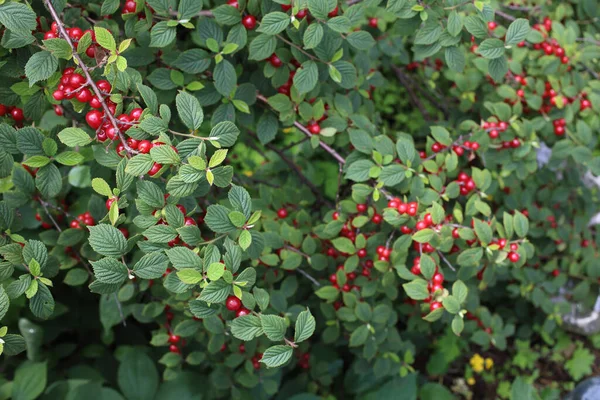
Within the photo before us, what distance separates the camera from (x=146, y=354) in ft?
8.16

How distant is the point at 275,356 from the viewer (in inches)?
45.6

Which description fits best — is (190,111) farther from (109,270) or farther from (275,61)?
(275,61)

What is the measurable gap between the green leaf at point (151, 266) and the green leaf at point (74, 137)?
326 millimetres

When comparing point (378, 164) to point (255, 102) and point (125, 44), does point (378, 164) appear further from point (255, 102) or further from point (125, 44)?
point (125, 44)

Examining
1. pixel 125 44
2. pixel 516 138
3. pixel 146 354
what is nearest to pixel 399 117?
pixel 516 138

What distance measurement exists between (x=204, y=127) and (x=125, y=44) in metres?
1.88

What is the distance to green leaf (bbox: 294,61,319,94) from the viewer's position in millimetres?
1663

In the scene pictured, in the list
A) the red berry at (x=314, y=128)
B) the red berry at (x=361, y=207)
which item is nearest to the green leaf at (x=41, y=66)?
the red berry at (x=314, y=128)

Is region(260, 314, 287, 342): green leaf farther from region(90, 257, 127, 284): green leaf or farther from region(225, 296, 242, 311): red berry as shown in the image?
region(90, 257, 127, 284): green leaf

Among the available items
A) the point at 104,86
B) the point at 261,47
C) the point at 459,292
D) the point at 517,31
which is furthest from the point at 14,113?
the point at 517,31

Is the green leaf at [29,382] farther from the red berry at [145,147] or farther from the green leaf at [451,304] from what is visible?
the green leaf at [451,304]

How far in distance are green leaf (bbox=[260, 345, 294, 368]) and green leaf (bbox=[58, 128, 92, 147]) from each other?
63 cm

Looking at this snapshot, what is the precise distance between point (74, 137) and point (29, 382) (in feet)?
4.43

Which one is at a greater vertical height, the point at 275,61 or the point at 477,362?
the point at 275,61
